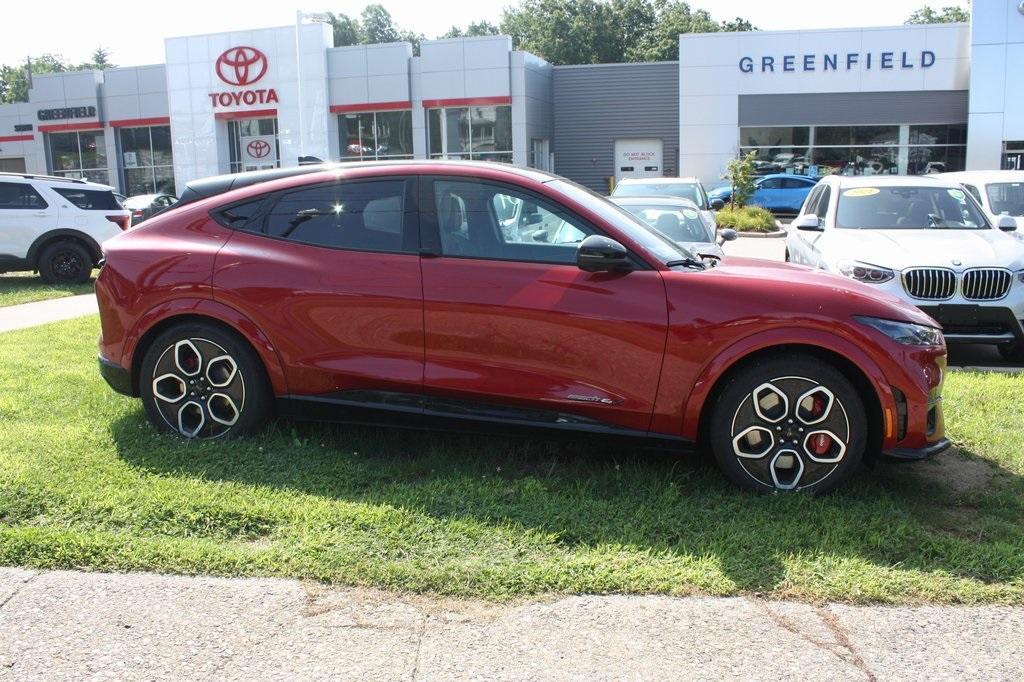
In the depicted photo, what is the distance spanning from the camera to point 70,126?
41.1 meters

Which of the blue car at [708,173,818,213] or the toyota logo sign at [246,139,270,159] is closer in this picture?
the blue car at [708,173,818,213]

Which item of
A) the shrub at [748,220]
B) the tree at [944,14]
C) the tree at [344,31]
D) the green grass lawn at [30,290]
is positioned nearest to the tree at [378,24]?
the tree at [344,31]

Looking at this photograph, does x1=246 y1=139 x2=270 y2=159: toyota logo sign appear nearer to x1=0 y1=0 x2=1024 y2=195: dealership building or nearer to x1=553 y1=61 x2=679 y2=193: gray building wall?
x1=0 y1=0 x2=1024 y2=195: dealership building

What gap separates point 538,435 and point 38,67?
4506 inches

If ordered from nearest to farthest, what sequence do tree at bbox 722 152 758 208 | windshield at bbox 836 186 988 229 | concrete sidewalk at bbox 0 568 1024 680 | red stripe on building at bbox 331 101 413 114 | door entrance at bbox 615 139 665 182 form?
concrete sidewalk at bbox 0 568 1024 680 → windshield at bbox 836 186 988 229 → tree at bbox 722 152 758 208 → red stripe on building at bbox 331 101 413 114 → door entrance at bbox 615 139 665 182

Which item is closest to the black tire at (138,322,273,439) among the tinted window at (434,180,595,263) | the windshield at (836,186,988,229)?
the tinted window at (434,180,595,263)

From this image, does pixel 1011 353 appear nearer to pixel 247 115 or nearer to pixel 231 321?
pixel 231 321

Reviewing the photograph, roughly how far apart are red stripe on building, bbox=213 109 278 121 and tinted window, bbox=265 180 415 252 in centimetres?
3278

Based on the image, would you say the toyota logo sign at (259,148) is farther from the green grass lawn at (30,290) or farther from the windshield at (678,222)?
the windshield at (678,222)

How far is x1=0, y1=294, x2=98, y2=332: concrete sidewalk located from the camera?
10.5m

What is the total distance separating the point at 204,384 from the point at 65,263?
36.4ft

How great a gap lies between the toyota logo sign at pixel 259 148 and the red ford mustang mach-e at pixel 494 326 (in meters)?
32.8

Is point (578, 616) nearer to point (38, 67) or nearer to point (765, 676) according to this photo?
point (765, 676)

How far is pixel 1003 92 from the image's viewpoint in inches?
1214
